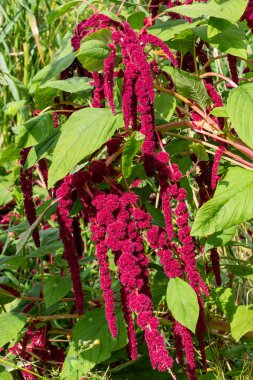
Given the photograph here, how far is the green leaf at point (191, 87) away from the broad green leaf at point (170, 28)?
0.11m

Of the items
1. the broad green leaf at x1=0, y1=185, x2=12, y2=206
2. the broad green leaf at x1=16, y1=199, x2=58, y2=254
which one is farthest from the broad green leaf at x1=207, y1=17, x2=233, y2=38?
the broad green leaf at x1=0, y1=185, x2=12, y2=206

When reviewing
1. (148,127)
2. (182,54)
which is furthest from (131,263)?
(182,54)

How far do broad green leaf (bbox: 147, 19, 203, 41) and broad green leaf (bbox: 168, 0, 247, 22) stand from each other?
0.09m

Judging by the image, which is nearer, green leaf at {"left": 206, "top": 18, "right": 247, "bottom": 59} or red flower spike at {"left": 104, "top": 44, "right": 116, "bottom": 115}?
red flower spike at {"left": 104, "top": 44, "right": 116, "bottom": 115}

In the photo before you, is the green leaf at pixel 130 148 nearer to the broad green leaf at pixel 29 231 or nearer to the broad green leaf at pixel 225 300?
the broad green leaf at pixel 29 231

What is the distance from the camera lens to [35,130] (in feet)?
Result: 4.93

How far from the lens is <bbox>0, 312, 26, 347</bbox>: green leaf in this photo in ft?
5.27

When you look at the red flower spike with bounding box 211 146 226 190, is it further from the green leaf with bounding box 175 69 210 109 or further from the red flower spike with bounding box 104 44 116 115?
the red flower spike with bounding box 104 44 116 115

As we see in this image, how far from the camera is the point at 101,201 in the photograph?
1291 mm

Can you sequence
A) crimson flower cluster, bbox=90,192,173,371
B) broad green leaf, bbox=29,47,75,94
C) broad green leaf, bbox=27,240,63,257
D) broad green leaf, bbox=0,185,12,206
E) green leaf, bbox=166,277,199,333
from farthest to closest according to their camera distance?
broad green leaf, bbox=0,185,12,206 → broad green leaf, bbox=27,240,63,257 → broad green leaf, bbox=29,47,75,94 → green leaf, bbox=166,277,199,333 → crimson flower cluster, bbox=90,192,173,371

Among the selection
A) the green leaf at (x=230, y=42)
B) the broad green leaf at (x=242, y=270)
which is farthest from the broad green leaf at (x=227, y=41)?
the broad green leaf at (x=242, y=270)

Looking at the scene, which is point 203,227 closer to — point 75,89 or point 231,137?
point 231,137

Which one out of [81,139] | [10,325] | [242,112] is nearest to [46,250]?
[10,325]

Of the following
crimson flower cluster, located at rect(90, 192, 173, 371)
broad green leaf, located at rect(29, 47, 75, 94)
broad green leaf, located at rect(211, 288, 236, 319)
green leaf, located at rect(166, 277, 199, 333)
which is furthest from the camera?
broad green leaf, located at rect(211, 288, 236, 319)
